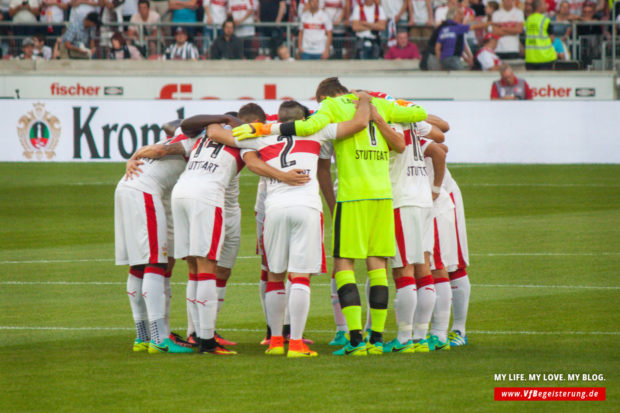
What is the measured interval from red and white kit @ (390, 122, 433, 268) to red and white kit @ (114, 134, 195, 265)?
1692 mm

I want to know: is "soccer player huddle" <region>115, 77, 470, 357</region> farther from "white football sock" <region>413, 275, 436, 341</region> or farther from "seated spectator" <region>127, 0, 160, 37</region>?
"seated spectator" <region>127, 0, 160, 37</region>

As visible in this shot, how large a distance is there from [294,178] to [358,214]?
0.56 m

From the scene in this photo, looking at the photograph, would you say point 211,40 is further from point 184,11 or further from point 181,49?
point 184,11

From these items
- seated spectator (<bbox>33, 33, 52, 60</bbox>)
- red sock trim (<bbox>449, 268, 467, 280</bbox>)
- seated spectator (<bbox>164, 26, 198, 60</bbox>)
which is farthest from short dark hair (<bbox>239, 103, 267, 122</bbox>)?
seated spectator (<bbox>33, 33, 52, 60</bbox>)

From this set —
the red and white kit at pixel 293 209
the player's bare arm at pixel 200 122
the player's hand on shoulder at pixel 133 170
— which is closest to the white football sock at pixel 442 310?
the red and white kit at pixel 293 209

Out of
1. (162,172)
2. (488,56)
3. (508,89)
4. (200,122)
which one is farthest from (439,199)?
(488,56)

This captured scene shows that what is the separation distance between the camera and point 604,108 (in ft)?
76.6

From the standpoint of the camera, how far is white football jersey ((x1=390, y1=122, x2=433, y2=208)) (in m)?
8.35

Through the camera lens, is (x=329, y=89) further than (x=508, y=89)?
No

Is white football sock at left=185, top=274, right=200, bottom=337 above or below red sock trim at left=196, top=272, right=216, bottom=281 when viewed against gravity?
below

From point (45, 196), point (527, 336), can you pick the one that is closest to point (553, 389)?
point (527, 336)

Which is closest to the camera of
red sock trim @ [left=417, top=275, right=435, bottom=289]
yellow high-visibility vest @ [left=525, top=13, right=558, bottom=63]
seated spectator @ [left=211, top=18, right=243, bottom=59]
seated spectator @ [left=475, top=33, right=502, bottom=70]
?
red sock trim @ [left=417, top=275, right=435, bottom=289]

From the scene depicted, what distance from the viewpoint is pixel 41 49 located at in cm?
2853

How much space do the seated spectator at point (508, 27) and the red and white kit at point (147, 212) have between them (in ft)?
64.7
